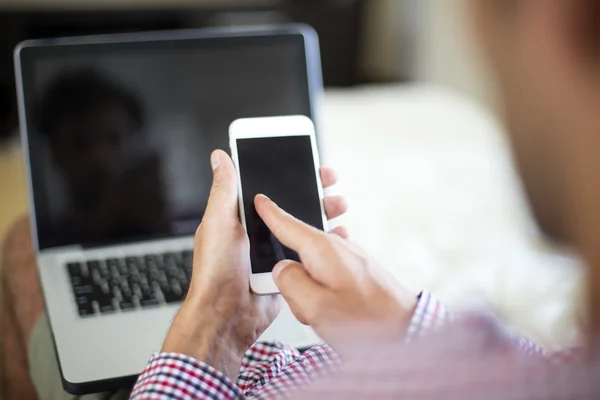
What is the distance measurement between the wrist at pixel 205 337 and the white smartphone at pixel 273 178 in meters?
0.05

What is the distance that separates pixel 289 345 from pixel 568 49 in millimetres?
544

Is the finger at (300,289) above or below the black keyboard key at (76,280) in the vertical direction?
above

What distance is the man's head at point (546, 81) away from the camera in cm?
Result: 28

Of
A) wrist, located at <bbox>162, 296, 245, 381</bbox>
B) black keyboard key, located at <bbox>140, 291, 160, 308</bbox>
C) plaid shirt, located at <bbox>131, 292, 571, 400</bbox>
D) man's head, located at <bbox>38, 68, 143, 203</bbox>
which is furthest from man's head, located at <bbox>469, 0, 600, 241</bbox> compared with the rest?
man's head, located at <bbox>38, 68, 143, 203</bbox>

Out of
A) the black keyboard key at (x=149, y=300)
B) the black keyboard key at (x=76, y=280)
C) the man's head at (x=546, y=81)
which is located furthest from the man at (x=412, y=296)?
the black keyboard key at (x=76, y=280)

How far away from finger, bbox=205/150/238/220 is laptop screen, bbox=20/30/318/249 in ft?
0.93

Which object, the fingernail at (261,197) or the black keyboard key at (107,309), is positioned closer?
the fingernail at (261,197)

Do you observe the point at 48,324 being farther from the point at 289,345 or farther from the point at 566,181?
the point at 566,181

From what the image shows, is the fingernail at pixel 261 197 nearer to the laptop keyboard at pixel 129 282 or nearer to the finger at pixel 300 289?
the finger at pixel 300 289

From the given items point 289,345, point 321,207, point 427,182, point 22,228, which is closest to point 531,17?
point 321,207

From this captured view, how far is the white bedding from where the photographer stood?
101 centimetres

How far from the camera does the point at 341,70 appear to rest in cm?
287

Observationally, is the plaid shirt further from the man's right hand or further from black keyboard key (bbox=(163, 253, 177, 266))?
black keyboard key (bbox=(163, 253, 177, 266))

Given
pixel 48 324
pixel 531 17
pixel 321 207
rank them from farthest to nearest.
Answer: pixel 48 324 → pixel 321 207 → pixel 531 17
